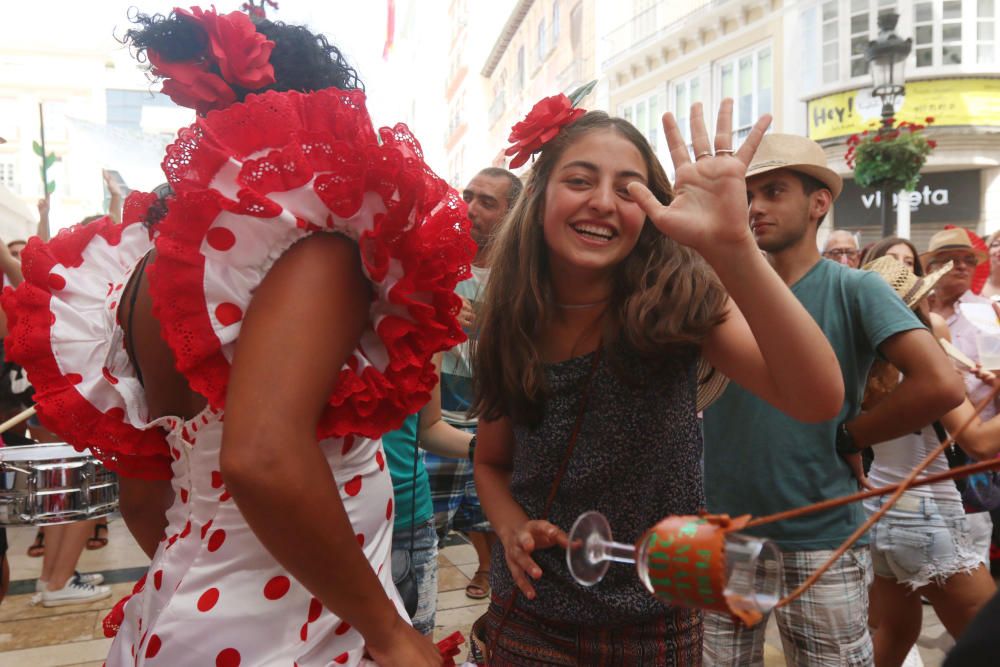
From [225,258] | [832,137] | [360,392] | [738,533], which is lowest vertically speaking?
[738,533]

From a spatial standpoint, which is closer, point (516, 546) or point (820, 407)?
point (820, 407)

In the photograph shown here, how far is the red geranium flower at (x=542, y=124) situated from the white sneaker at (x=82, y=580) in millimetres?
4098

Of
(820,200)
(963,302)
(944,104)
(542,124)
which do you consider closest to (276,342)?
(542,124)

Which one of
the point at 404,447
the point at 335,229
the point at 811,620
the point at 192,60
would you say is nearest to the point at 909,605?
the point at 811,620

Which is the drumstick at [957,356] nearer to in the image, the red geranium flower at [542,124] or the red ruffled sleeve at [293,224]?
the red geranium flower at [542,124]

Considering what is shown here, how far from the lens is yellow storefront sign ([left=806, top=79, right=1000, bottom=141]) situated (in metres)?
16.3

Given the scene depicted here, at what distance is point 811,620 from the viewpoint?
2076 millimetres

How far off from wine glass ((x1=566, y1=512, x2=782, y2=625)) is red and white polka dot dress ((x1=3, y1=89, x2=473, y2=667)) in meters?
0.43

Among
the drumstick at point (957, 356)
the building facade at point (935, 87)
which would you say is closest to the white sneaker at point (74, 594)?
the drumstick at point (957, 356)

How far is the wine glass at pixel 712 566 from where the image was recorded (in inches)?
33.0

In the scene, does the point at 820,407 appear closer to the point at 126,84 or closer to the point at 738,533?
the point at 738,533

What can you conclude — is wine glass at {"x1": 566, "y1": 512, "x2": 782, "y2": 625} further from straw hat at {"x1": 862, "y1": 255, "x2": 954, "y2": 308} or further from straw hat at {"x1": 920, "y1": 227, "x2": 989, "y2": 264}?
straw hat at {"x1": 920, "y1": 227, "x2": 989, "y2": 264}

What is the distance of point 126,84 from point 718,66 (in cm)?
1334

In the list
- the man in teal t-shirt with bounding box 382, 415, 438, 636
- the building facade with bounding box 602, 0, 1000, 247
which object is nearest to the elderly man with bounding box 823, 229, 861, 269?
the man in teal t-shirt with bounding box 382, 415, 438, 636
